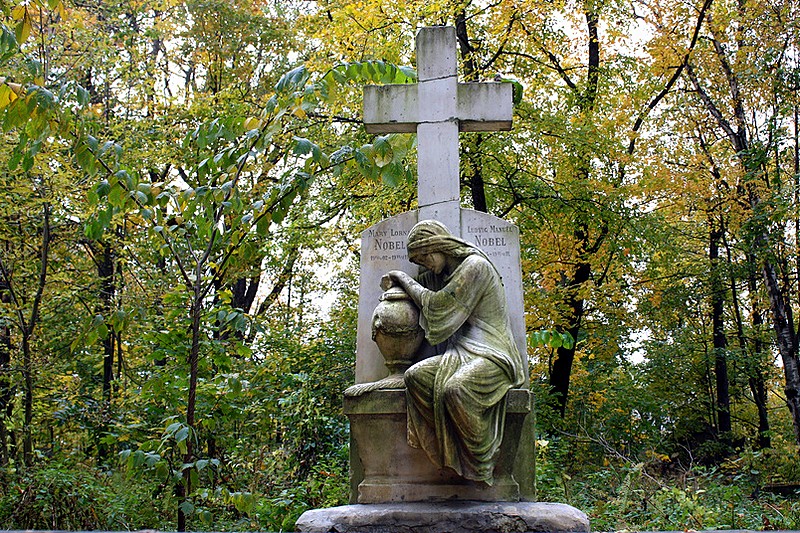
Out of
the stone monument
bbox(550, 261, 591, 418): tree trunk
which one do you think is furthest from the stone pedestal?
bbox(550, 261, 591, 418): tree trunk

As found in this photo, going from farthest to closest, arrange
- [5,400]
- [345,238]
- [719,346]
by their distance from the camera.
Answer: [719,346], [345,238], [5,400]

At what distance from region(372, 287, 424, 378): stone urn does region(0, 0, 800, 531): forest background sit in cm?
91

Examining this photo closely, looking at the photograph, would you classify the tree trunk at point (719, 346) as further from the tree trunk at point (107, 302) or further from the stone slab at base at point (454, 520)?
the stone slab at base at point (454, 520)

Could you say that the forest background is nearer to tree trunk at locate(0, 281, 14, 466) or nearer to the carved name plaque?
tree trunk at locate(0, 281, 14, 466)

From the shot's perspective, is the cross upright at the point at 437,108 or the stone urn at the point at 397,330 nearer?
the stone urn at the point at 397,330

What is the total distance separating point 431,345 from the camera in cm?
460

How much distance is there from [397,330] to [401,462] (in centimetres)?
76

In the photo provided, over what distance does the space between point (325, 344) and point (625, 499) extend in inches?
175

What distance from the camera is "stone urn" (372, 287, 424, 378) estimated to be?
457 cm

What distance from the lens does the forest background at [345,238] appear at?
632cm

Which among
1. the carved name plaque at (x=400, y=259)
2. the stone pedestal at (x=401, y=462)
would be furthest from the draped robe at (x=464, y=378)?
the carved name plaque at (x=400, y=259)

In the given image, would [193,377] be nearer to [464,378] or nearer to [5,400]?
[464,378]

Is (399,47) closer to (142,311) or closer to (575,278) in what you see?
(575,278)

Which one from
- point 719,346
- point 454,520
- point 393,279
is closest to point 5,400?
point 393,279
